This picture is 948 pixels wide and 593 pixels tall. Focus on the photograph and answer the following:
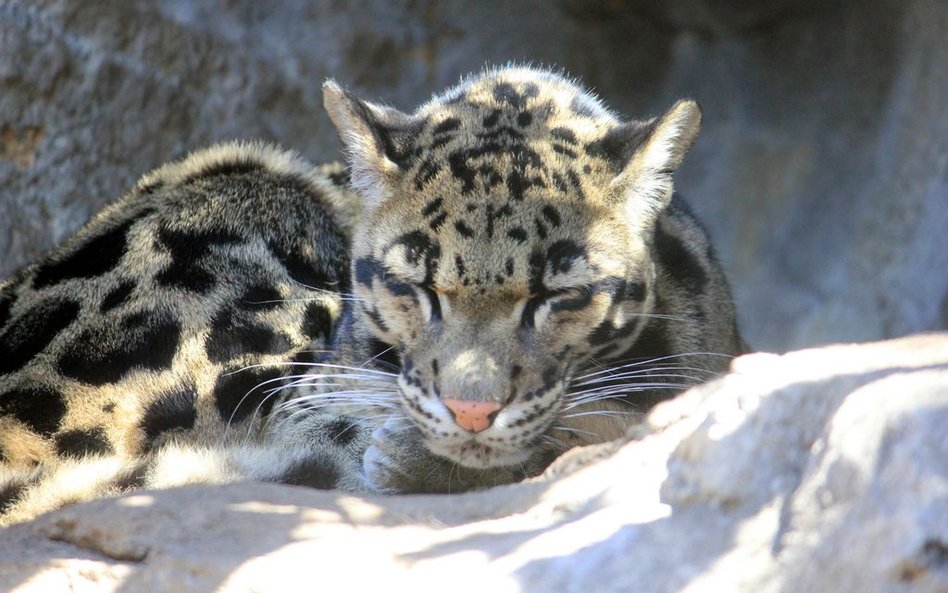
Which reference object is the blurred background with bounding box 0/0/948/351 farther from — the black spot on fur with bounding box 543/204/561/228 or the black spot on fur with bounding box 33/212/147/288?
the black spot on fur with bounding box 543/204/561/228

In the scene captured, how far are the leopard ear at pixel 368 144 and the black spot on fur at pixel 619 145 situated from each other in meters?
0.73

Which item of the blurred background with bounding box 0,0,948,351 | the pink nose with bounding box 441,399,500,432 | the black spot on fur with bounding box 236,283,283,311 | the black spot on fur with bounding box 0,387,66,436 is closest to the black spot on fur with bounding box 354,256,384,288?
the black spot on fur with bounding box 236,283,283,311

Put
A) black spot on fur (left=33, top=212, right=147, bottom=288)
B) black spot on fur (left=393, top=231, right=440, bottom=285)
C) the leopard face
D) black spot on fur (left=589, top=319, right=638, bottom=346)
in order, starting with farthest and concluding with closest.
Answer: black spot on fur (left=33, top=212, right=147, bottom=288) < black spot on fur (left=589, top=319, right=638, bottom=346) < black spot on fur (left=393, top=231, right=440, bottom=285) < the leopard face

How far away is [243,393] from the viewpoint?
4.34 m

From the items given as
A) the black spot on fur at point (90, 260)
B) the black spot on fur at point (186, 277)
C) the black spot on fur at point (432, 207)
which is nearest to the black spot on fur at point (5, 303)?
the black spot on fur at point (90, 260)

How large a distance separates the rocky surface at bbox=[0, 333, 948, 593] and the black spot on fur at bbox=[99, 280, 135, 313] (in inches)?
49.3

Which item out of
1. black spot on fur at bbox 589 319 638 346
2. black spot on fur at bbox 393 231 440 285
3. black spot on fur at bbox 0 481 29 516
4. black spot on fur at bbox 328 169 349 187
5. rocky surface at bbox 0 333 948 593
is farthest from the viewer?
black spot on fur at bbox 328 169 349 187

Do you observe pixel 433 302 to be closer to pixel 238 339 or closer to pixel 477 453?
pixel 477 453

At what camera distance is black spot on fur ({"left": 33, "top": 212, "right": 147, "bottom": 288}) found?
4.62m

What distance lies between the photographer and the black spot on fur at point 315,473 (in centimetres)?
396

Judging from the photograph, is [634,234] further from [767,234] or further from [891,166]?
[767,234]

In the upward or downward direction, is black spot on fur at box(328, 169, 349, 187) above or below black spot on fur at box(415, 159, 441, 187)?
above

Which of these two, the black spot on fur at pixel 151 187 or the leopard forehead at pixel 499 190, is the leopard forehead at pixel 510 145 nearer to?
the leopard forehead at pixel 499 190

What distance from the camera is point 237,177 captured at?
5.13 metres
